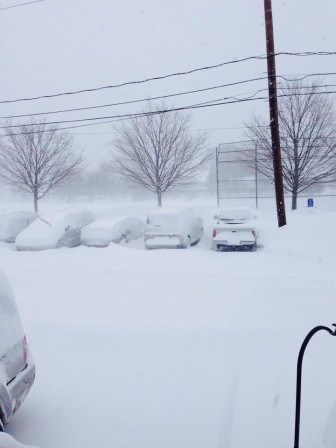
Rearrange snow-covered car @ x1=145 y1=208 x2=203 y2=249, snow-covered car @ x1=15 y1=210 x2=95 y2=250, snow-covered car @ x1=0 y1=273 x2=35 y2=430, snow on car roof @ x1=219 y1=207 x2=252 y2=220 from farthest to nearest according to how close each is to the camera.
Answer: snow on car roof @ x1=219 y1=207 x2=252 y2=220
snow-covered car @ x1=15 y1=210 x2=95 y2=250
snow-covered car @ x1=145 y1=208 x2=203 y2=249
snow-covered car @ x1=0 y1=273 x2=35 y2=430

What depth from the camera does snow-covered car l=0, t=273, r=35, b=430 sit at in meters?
3.35

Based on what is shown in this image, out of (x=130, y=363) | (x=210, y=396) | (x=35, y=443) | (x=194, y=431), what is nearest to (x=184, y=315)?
(x=130, y=363)

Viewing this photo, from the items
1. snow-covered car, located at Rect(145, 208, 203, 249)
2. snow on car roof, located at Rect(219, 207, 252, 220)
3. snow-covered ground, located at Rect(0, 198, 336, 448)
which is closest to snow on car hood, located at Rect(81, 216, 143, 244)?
snow-covered car, located at Rect(145, 208, 203, 249)

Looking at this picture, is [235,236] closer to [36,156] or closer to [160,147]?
[160,147]

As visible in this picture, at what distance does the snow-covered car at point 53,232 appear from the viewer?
41.3ft

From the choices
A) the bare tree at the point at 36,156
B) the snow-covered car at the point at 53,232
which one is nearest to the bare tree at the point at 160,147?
the bare tree at the point at 36,156

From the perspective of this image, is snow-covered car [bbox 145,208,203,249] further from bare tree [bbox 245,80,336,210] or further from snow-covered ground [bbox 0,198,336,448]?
bare tree [bbox 245,80,336,210]

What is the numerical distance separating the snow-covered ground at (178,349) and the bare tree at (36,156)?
589 inches

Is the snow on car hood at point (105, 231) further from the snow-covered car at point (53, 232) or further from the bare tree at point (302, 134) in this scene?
the bare tree at point (302, 134)

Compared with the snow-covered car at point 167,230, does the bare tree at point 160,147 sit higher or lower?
higher

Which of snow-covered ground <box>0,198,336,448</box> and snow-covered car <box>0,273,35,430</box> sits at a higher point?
snow-covered car <box>0,273,35,430</box>

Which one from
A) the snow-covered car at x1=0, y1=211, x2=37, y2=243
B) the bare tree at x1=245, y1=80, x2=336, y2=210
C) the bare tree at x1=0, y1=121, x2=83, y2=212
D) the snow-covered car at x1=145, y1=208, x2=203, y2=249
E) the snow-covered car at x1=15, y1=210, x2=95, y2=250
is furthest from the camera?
the bare tree at x1=0, y1=121, x2=83, y2=212

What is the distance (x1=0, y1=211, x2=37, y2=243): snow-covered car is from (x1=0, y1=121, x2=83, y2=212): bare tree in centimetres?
835

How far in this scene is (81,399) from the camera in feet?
14.6
